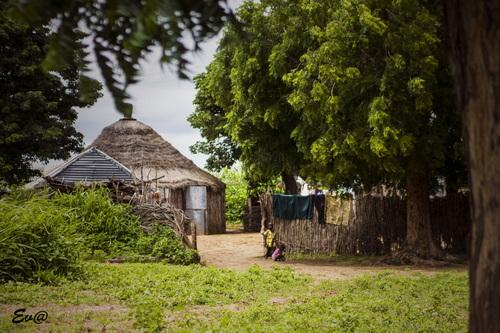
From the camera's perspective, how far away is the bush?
29.9 ft

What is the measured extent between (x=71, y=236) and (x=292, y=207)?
25.9 feet

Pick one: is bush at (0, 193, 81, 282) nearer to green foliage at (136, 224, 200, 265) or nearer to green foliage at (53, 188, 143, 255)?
green foliage at (136, 224, 200, 265)

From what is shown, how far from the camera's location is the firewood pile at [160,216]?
50.1ft

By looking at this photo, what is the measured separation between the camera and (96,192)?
1552cm

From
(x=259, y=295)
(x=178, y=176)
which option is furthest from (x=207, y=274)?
(x=178, y=176)

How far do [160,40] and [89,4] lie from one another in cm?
45

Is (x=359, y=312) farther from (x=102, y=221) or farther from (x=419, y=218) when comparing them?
(x=102, y=221)

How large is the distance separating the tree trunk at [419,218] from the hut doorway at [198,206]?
14.5 m

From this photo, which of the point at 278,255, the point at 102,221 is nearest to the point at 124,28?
the point at 102,221

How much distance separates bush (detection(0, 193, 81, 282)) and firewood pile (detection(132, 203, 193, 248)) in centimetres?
479

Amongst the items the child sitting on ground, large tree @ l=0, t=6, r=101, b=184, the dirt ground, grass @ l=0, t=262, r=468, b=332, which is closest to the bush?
grass @ l=0, t=262, r=468, b=332

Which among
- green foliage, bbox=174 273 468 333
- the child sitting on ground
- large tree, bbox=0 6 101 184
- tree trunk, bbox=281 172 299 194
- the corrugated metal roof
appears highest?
large tree, bbox=0 6 101 184

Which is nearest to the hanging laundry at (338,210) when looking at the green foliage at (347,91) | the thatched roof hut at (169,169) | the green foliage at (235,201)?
the green foliage at (347,91)

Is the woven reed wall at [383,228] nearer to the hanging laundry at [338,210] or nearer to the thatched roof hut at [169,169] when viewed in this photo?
the hanging laundry at [338,210]
